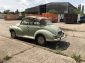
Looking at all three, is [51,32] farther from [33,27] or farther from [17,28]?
[17,28]

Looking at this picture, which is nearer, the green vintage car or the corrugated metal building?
the green vintage car

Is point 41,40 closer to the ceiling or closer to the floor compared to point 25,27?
closer to the floor

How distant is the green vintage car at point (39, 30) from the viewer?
22.1 feet

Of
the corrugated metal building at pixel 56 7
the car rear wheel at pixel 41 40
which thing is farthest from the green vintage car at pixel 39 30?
the corrugated metal building at pixel 56 7

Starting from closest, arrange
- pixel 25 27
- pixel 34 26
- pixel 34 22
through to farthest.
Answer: pixel 34 26, pixel 34 22, pixel 25 27

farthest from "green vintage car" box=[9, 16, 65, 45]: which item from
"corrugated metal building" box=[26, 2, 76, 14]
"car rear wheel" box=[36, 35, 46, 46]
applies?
"corrugated metal building" box=[26, 2, 76, 14]

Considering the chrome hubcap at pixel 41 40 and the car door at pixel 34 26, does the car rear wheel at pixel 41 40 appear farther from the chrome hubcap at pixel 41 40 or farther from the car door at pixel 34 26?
the car door at pixel 34 26

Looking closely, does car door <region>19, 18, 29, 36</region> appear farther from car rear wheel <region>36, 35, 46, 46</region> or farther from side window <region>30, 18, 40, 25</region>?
car rear wheel <region>36, 35, 46, 46</region>

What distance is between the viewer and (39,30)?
7039mm

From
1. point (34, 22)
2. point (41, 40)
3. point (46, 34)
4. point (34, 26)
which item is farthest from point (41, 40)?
point (34, 22)

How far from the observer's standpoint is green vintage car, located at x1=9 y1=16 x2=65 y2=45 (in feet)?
22.1

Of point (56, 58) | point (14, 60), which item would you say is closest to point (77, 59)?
point (56, 58)

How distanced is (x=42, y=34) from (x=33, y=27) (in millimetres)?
970

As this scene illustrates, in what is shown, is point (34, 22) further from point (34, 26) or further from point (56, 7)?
point (56, 7)
